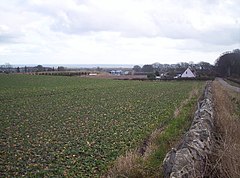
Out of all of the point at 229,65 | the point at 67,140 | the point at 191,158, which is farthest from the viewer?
the point at 229,65

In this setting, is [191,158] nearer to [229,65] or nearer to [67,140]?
[67,140]

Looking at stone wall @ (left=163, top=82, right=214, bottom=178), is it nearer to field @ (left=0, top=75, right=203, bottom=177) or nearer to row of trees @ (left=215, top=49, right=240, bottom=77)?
field @ (left=0, top=75, right=203, bottom=177)

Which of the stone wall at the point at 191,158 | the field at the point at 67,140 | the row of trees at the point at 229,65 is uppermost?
the row of trees at the point at 229,65

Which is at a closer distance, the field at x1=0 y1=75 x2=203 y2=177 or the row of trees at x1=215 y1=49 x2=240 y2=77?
the field at x1=0 y1=75 x2=203 y2=177

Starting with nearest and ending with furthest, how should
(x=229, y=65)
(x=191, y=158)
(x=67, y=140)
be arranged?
(x=191, y=158), (x=67, y=140), (x=229, y=65)

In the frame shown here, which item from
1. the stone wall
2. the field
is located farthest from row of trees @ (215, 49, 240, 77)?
the stone wall

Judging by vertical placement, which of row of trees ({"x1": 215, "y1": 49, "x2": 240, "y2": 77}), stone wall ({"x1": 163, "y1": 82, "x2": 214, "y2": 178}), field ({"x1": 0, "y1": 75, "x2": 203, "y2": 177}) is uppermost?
row of trees ({"x1": 215, "y1": 49, "x2": 240, "y2": 77})

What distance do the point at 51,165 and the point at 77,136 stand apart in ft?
12.3

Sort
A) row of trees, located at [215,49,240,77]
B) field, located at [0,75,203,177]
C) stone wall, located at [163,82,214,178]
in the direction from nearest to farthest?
1. stone wall, located at [163,82,214,178]
2. field, located at [0,75,203,177]
3. row of trees, located at [215,49,240,77]

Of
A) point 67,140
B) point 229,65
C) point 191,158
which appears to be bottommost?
point 67,140

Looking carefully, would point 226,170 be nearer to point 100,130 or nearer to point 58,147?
point 58,147

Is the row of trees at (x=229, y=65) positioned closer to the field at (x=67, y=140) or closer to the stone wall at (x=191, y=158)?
the field at (x=67, y=140)

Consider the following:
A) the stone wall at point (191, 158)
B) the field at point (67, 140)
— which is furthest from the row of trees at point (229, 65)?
the stone wall at point (191, 158)

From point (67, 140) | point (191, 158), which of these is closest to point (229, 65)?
point (67, 140)
